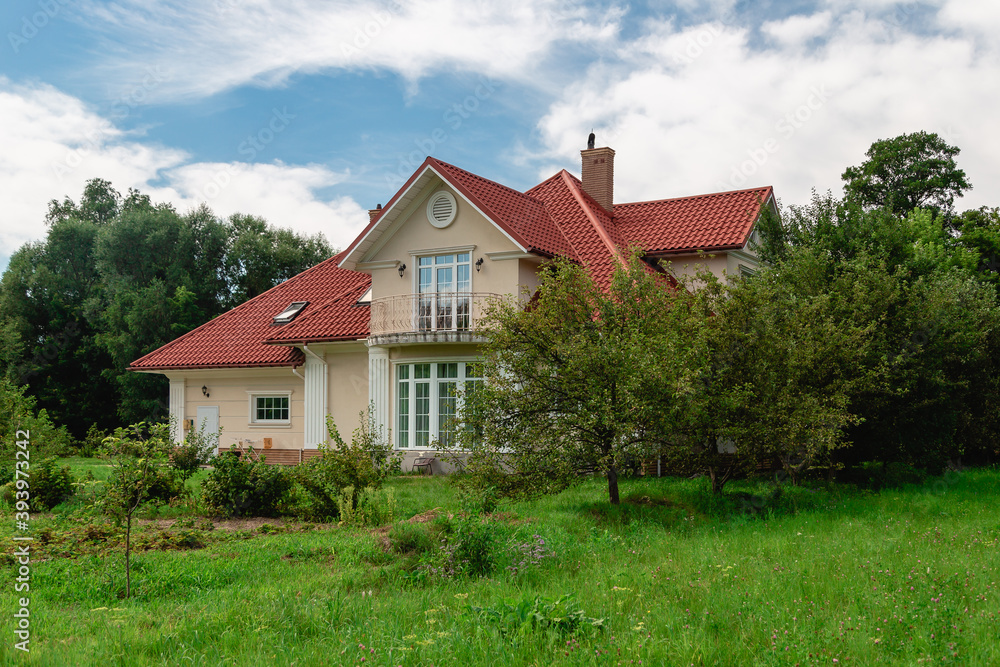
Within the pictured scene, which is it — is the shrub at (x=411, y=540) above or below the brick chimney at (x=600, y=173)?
below

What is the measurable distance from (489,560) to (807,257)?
10.0 meters

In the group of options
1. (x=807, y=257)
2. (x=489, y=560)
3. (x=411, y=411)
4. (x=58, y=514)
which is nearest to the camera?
(x=489, y=560)

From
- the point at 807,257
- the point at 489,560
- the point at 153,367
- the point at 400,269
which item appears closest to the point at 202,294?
the point at 153,367

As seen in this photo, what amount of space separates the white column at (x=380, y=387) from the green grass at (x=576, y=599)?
10005 mm

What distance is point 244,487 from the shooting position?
1285cm

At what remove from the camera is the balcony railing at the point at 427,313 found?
1986 centimetres

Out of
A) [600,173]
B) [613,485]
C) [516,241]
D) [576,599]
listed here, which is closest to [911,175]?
[600,173]

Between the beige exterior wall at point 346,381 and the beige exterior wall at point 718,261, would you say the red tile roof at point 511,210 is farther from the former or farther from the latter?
the beige exterior wall at point 346,381

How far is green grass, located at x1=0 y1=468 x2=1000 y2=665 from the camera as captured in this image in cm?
579

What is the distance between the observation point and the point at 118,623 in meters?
6.38

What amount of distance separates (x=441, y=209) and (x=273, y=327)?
7.79 meters

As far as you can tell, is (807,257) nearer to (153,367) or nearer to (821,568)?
(821,568)

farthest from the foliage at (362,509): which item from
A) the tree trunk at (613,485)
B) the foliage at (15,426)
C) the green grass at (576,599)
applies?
A: the foliage at (15,426)

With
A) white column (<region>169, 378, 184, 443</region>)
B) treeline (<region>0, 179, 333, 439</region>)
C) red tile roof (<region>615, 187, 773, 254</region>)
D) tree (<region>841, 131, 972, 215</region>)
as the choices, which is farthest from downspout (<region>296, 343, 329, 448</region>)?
tree (<region>841, 131, 972, 215</region>)
